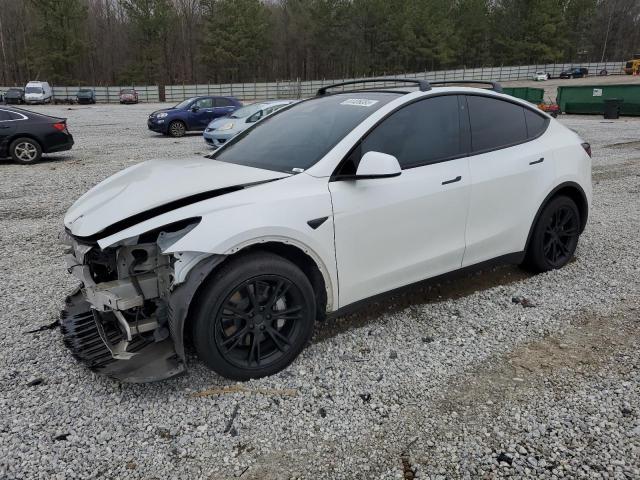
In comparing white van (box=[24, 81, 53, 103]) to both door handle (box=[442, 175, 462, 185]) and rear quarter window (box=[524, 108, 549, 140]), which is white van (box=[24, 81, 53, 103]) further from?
door handle (box=[442, 175, 462, 185])

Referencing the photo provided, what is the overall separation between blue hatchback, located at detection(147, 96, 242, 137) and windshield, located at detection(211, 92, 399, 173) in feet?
48.9

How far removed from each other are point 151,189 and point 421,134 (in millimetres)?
1868

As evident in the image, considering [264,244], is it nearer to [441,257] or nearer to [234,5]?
[441,257]

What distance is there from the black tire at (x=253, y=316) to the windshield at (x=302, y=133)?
0.72 m

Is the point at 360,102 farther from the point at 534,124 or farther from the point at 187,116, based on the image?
the point at 187,116

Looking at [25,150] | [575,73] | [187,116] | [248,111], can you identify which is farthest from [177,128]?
[575,73]

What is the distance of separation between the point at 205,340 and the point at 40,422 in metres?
0.96

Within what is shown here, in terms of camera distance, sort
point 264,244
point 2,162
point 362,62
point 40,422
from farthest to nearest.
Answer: point 362,62 → point 2,162 → point 264,244 → point 40,422

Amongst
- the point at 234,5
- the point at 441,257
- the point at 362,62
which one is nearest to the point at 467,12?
the point at 362,62

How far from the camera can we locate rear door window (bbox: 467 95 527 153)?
3.86m

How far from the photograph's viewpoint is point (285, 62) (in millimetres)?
82812

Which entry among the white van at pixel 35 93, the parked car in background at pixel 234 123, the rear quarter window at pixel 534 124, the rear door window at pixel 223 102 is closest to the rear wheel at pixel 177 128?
the rear door window at pixel 223 102

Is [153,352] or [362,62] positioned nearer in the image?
[153,352]

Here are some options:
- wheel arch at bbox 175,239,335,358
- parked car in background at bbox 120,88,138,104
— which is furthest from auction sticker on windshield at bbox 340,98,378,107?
parked car in background at bbox 120,88,138,104
